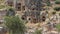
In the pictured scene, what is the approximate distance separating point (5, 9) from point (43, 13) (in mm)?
4260

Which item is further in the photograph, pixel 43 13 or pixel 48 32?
pixel 43 13

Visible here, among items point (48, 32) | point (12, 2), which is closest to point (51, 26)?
point (48, 32)

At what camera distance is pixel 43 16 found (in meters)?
25.6

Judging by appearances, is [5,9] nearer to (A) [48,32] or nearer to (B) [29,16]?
(B) [29,16]

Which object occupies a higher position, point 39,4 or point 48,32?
point 39,4

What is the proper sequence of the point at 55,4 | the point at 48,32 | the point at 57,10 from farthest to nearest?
1. the point at 55,4
2. the point at 57,10
3. the point at 48,32

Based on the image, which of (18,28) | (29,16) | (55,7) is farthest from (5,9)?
(18,28)

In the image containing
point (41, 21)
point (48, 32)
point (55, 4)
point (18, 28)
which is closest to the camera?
point (18, 28)

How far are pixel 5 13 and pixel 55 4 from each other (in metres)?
6.82

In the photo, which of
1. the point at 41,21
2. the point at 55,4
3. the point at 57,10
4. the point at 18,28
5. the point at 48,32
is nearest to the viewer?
the point at 18,28

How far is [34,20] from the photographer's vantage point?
2548 cm

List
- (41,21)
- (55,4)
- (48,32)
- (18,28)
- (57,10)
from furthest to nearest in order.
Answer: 1. (55,4)
2. (57,10)
3. (41,21)
4. (48,32)
5. (18,28)

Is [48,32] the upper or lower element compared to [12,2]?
lower

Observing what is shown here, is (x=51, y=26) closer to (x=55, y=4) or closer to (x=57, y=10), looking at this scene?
(x=57, y=10)
